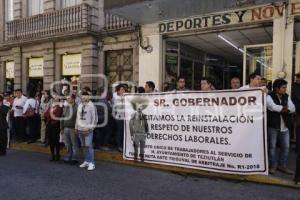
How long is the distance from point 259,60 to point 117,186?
267 inches

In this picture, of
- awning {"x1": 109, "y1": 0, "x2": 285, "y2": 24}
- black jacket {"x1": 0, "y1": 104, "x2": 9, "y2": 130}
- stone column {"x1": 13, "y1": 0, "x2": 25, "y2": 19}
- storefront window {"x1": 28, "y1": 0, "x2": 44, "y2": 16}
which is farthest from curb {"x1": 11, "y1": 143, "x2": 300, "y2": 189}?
stone column {"x1": 13, "y1": 0, "x2": 25, "y2": 19}

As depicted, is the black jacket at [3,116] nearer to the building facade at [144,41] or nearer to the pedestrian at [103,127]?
the pedestrian at [103,127]

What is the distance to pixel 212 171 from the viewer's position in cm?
693

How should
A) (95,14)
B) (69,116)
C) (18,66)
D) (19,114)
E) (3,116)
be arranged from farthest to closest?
(18,66) < (95,14) < (19,114) < (3,116) < (69,116)

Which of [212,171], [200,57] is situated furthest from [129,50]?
[212,171]

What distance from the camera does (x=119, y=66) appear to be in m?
14.3

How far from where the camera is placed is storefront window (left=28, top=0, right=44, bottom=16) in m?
17.3

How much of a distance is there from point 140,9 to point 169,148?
5068 mm

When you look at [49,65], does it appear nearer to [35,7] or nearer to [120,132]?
[35,7]

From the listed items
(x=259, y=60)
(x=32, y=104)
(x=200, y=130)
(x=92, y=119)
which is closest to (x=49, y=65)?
(x=32, y=104)

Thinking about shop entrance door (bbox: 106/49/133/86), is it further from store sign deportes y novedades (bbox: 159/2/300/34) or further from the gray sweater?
the gray sweater

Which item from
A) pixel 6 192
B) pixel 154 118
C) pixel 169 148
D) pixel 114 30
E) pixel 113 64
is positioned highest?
pixel 114 30

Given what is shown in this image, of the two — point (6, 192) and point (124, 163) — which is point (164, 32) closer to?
point (124, 163)

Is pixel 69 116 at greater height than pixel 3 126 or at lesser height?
greater
